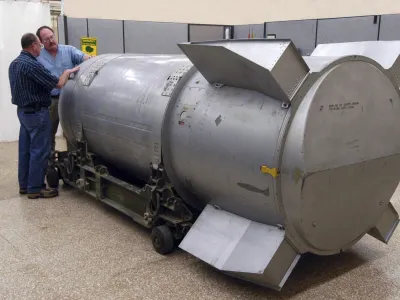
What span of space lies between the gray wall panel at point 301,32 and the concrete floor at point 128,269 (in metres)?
3.68

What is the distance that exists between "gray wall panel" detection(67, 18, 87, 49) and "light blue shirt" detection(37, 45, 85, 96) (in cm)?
205

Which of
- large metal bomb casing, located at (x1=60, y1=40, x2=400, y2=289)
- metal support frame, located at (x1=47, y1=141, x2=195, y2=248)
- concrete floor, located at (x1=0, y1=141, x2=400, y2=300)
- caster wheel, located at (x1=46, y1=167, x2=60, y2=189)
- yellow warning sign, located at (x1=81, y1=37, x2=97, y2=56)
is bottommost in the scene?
concrete floor, located at (x1=0, y1=141, x2=400, y2=300)

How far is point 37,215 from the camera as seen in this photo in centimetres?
325

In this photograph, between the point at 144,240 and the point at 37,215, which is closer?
the point at 144,240

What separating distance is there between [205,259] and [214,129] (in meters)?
0.69

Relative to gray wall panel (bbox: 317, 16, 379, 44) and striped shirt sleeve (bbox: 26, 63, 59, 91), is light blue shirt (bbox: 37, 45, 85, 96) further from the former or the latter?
gray wall panel (bbox: 317, 16, 379, 44)

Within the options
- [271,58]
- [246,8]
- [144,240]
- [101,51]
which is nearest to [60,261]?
[144,240]

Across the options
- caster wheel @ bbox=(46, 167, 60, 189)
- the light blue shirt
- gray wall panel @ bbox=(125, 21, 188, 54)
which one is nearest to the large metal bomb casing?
caster wheel @ bbox=(46, 167, 60, 189)

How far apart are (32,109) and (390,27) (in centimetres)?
410

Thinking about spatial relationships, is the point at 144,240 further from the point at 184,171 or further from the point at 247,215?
the point at 247,215

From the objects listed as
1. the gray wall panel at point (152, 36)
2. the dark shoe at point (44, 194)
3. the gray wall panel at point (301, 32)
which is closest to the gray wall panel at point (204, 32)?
the gray wall panel at point (152, 36)

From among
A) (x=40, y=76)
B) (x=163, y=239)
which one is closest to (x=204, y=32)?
(x=40, y=76)

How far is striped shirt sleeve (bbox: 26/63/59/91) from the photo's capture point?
10.8ft

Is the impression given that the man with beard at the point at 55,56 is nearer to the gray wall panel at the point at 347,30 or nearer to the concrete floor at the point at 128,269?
the concrete floor at the point at 128,269
